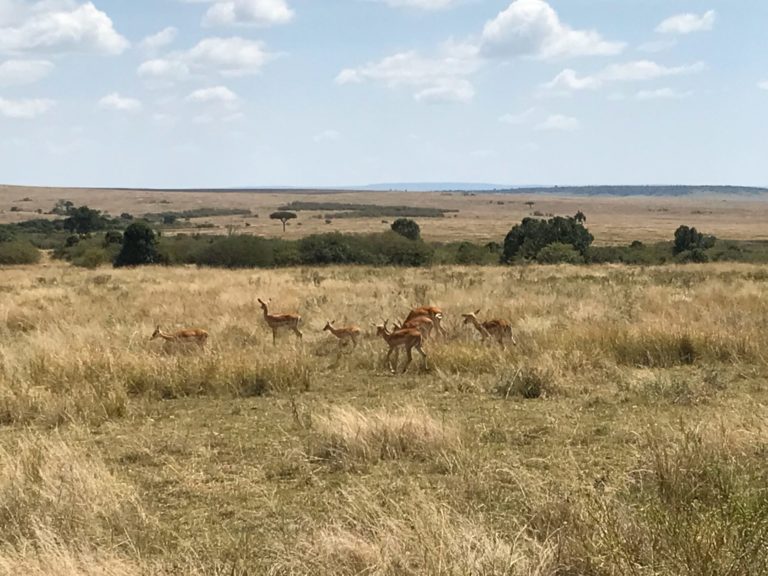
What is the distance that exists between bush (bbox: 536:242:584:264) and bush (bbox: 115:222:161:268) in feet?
74.8

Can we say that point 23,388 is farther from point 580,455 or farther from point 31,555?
point 580,455

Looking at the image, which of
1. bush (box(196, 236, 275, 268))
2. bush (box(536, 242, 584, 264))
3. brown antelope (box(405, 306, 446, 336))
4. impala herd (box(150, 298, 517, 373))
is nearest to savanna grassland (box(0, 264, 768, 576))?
impala herd (box(150, 298, 517, 373))

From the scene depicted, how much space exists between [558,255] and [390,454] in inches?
1474

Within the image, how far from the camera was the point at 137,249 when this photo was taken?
45688 mm

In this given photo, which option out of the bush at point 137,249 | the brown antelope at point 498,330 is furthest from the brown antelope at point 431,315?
the bush at point 137,249

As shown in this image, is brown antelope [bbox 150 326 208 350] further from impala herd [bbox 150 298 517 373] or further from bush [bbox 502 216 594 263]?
bush [bbox 502 216 594 263]

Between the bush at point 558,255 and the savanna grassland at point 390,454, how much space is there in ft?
91.3

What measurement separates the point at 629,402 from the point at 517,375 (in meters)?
1.35

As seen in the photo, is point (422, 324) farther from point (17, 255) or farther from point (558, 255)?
point (17, 255)

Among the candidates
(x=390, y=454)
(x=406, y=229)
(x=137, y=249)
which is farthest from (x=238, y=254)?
(x=390, y=454)

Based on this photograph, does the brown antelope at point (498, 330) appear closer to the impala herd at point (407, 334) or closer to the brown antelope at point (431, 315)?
the impala herd at point (407, 334)

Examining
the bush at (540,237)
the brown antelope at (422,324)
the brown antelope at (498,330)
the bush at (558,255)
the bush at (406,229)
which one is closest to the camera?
the brown antelope at (498,330)

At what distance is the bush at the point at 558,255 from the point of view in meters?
41.8

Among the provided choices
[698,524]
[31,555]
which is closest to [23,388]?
[31,555]
